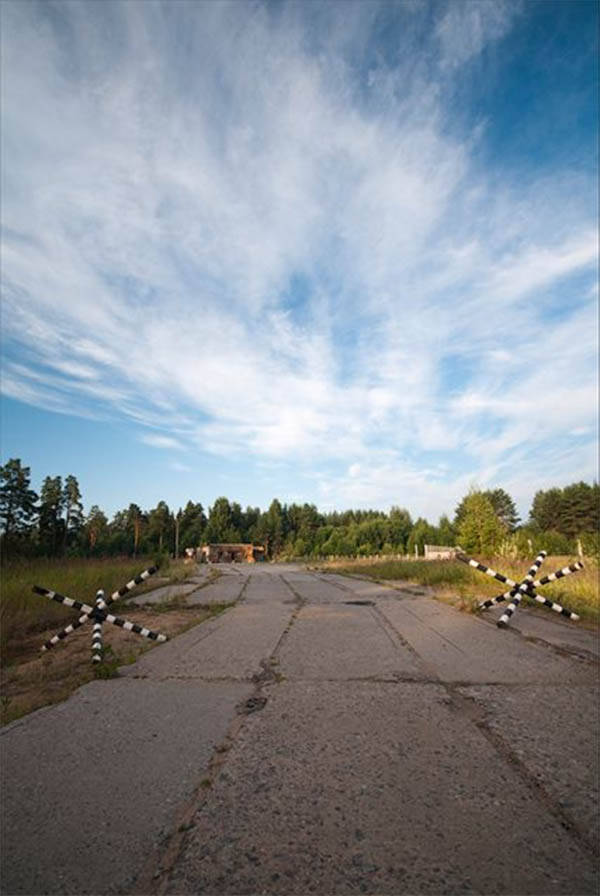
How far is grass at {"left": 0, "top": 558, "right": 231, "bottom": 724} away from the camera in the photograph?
3990 millimetres

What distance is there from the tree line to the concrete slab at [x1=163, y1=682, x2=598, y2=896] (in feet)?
150

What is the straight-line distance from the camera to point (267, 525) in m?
101

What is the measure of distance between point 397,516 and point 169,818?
104 meters

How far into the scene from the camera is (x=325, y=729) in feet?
8.98

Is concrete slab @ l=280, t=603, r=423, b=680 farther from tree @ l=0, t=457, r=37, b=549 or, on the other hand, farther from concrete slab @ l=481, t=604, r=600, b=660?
tree @ l=0, t=457, r=37, b=549

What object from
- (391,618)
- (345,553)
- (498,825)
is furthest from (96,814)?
(345,553)

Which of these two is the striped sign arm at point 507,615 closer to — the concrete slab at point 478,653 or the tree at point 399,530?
the concrete slab at point 478,653

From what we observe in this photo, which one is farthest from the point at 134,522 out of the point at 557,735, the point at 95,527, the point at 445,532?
the point at 557,735

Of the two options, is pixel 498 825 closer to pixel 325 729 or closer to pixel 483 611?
pixel 325 729

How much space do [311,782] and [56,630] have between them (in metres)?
7.54

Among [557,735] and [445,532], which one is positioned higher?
[445,532]

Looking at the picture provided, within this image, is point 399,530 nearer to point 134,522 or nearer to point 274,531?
point 274,531

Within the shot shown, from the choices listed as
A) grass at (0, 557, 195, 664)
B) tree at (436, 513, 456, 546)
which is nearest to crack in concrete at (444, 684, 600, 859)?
grass at (0, 557, 195, 664)

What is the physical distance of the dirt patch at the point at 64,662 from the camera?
3.61 metres
